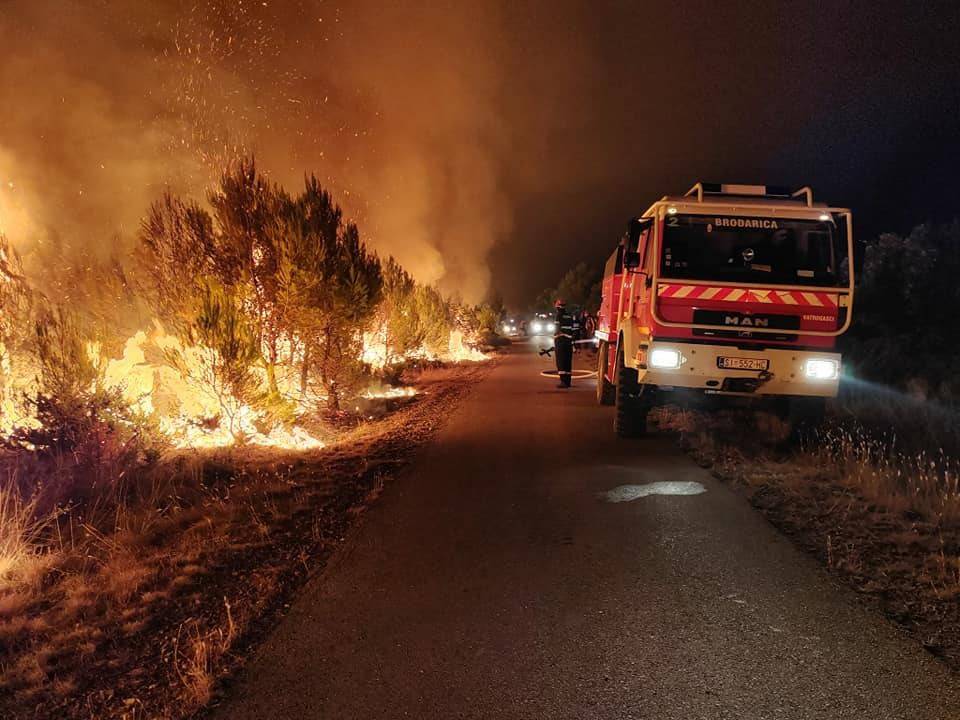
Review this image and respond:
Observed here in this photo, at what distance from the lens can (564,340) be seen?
51.6 feet

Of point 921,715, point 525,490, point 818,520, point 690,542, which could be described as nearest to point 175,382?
point 525,490

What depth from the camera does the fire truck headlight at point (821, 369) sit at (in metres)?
7.70

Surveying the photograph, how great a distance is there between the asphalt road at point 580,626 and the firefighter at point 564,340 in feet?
30.3

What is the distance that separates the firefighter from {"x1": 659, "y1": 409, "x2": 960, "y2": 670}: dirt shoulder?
22.2ft

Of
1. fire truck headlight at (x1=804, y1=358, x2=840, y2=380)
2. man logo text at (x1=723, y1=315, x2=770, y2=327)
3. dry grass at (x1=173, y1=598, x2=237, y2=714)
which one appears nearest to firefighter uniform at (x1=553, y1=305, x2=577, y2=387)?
man logo text at (x1=723, y1=315, x2=770, y2=327)

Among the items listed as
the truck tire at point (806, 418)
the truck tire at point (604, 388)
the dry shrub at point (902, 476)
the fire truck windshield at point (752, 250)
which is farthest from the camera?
the truck tire at point (604, 388)

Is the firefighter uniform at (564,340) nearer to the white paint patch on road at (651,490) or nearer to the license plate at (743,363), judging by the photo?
the license plate at (743,363)

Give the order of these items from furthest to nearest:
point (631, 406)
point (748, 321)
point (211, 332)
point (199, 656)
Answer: point (631, 406)
point (211, 332)
point (748, 321)
point (199, 656)

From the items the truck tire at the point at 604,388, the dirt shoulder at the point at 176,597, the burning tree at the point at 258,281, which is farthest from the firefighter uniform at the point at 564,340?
the dirt shoulder at the point at 176,597

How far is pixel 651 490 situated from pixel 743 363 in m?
2.49

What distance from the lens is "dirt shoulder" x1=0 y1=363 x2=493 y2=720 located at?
3010 mm

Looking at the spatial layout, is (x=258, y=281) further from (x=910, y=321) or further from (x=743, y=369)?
(x=910, y=321)

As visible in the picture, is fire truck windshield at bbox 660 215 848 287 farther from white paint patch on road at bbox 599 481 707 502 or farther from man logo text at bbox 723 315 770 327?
white paint patch on road at bbox 599 481 707 502

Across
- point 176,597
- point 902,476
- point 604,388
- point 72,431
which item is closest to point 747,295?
point 902,476
